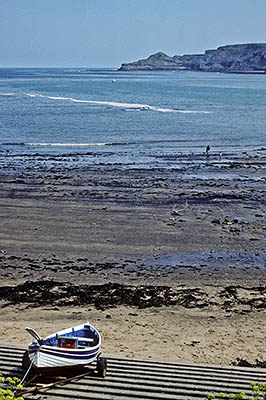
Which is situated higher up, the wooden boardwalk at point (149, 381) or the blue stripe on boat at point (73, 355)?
the blue stripe on boat at point (73, 355)

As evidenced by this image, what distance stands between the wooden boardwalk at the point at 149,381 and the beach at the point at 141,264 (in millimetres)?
1856

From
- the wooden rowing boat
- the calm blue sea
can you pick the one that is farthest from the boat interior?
the calm blue sea

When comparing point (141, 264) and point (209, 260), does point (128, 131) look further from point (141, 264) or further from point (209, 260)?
point (141, 264)

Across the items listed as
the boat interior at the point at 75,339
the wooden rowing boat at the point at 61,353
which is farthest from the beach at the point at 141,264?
the wooden rowing boat at the point at 61,353

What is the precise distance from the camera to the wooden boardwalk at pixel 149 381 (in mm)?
11766

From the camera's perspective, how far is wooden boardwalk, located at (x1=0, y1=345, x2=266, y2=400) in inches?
463

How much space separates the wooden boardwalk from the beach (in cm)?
186

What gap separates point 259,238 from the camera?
25750mm

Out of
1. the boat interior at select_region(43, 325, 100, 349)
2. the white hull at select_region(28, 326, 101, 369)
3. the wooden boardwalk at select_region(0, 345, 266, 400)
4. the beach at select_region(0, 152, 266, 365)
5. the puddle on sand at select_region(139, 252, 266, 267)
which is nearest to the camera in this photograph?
the wooden boardwalk at select_region(0, 345, 266, 400)

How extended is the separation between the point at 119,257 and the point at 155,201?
9.55 metres

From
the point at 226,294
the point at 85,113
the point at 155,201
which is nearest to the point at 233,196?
the point at 155,201

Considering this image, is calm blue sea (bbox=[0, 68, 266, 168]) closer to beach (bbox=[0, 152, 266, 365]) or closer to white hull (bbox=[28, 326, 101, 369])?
beach (bbox=[0, 152, 266, 365])

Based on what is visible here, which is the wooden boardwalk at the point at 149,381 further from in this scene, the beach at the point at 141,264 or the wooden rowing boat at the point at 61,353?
the beach at the point at 141,264

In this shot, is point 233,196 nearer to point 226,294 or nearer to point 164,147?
point 226,294
